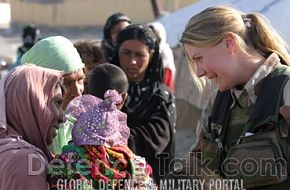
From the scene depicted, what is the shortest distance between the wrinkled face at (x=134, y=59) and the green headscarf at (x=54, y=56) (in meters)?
0.85

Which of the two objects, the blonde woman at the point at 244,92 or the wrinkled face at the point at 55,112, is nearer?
the blonde woman at the point at 244,92

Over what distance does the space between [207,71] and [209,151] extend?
1.08ft

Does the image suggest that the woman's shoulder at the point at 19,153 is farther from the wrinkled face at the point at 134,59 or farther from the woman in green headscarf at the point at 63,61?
the wrinkled face at the point at 134,59

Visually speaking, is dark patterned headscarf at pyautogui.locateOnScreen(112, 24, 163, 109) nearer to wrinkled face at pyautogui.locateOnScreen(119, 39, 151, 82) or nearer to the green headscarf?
wrinkled face at pyautogui.locateOnScreen(119, 39, 151, 82)

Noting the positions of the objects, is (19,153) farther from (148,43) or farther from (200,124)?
(148,43)

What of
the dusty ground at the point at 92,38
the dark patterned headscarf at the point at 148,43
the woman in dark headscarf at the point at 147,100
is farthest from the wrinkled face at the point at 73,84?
the dusty ground at the point at 92,38

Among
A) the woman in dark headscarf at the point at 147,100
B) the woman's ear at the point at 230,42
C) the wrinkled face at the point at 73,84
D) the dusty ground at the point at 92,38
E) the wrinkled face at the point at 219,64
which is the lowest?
the dusty ground at the point at 92,38

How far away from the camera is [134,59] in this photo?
4.77 meters

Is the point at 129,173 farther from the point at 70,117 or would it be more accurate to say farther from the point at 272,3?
the point at 272,3

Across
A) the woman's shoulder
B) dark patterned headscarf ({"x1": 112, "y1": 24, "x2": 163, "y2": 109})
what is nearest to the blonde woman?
the woman's shoulder

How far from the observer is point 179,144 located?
9602mm

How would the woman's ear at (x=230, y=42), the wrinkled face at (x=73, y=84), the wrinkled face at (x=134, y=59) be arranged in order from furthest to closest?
1. the wrinkled face at (x=134, y=59)
2. the wrinkled face at (x=73, y=84)
3. the woman's ear at (x=230, y=42)

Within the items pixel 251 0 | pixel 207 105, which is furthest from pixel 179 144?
pixel 207 105

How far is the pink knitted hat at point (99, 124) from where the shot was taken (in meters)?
2.92
